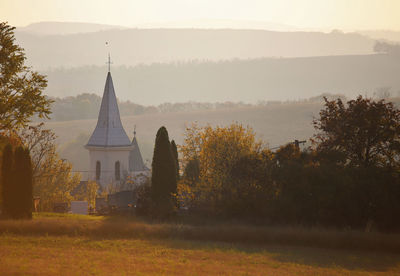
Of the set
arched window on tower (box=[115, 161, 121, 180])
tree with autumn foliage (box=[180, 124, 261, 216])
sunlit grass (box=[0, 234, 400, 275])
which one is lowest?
sunlit grass (box=[0, 234, 400, 275])

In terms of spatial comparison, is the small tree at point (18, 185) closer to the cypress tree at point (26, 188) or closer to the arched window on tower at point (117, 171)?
the cypress tree at point (26, 188)

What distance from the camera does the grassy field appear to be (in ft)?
73.6

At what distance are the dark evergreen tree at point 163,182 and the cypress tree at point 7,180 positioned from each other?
8357mm

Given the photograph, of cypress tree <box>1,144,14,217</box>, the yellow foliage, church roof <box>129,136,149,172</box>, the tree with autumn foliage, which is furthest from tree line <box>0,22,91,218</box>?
church roof <box>129,136,149,172</box>

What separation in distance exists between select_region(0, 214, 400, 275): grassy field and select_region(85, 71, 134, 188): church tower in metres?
43.6

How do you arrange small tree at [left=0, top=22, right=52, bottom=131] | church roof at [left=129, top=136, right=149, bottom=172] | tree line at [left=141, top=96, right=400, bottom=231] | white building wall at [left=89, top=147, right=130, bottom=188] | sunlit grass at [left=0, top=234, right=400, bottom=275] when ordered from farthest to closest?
1. church roof at [left=129, top=136, right=149, bottom=172]
2. white building wall at [left=89, top=147, right=130, bottom=188]
3. small tree at [left=0, top=22, right=52, bottom=131]
4. tree line at [left=141, top=96, right=400, bottom=231]
5. sunlit grass at [left=0, top=234, right=400, bottom=275]

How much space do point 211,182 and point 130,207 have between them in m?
12.3

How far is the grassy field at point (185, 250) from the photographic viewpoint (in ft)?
73.6

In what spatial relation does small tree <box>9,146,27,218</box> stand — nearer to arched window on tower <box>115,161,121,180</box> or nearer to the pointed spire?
arched window on tower <box>115,161,121,180</box>

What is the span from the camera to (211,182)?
121 ft

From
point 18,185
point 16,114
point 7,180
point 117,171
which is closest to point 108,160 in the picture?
point 117,171

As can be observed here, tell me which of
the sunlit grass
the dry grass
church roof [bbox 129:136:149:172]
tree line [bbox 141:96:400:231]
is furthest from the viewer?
church roof [bbox 129:136:149:172]

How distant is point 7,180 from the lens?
105ft

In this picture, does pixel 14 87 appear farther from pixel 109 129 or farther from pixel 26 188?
pixel 109 129
